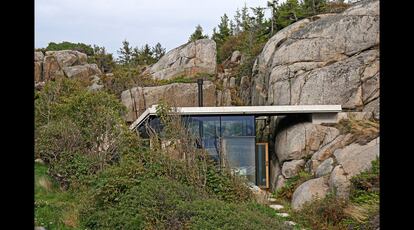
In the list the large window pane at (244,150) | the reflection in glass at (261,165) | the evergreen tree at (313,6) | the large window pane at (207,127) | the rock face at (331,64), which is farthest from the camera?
the evergreen tree at (313,6)

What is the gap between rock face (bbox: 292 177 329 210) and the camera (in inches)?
389

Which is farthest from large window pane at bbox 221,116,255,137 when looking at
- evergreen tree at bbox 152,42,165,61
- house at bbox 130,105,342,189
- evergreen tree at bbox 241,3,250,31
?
evergreen tree at bbox 152,42,165,61

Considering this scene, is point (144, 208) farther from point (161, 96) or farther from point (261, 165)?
point (161, 96)

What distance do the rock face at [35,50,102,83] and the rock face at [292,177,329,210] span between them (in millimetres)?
15467

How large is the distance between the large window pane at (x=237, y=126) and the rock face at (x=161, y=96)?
5.78m

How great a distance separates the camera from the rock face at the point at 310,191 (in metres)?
9.88

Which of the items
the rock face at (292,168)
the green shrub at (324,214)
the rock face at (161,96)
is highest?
the rock face at (161,96)

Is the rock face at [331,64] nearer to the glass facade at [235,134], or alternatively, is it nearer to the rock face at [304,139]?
the rock face at [304,139]

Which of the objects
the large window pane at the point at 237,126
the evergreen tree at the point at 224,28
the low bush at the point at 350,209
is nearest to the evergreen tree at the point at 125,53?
the evergreen tree at the point at 224,28

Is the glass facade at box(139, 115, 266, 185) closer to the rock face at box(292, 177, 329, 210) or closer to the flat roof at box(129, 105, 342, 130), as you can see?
the flat roof at box(129, 105, 342, 130)

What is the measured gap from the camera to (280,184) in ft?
42.0

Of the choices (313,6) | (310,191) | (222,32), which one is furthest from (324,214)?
(222,32)
